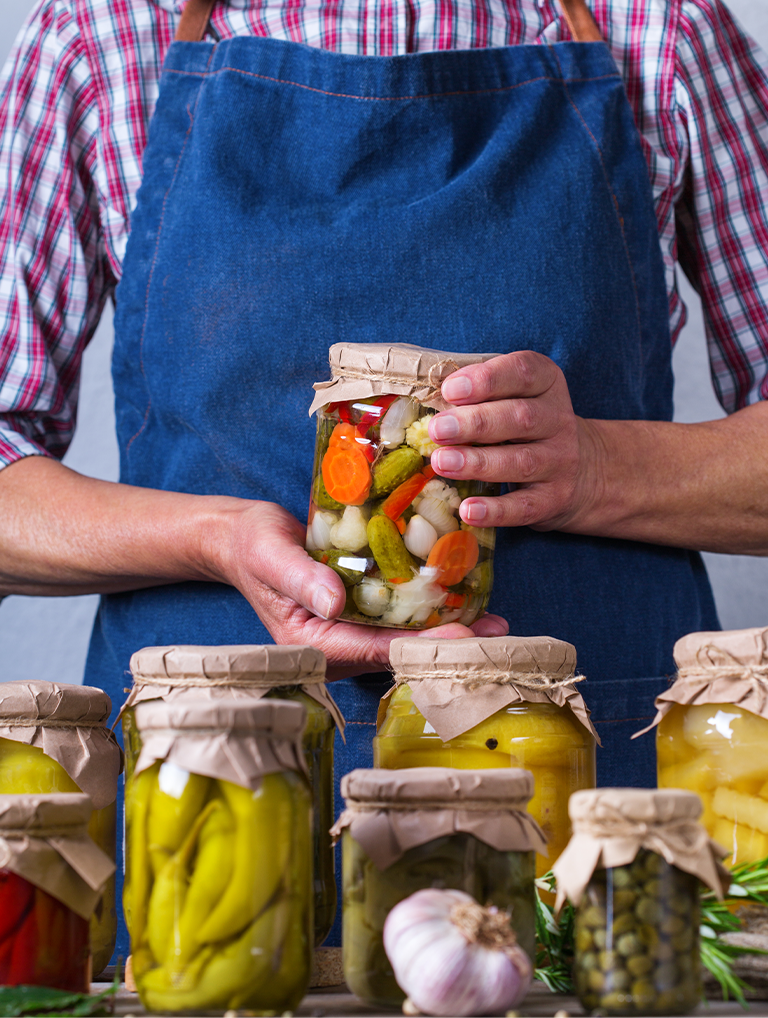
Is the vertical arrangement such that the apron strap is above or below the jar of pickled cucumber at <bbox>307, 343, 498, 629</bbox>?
above

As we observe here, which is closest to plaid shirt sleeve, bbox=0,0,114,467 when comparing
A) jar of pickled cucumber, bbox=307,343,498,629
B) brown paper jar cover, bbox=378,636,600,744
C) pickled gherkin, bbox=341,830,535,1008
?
jar of pickled cucumber, bbox=307,343,498,629

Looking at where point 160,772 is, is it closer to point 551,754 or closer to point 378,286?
point 551,754

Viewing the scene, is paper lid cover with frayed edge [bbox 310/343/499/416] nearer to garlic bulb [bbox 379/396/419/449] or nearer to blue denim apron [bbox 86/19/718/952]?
garlic bulb [bbox 379/396/419/449]

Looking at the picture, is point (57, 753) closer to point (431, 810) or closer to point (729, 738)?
point (431, 810)

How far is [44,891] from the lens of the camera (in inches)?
20.1

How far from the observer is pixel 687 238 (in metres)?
1.37

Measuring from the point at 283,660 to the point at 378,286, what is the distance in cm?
60

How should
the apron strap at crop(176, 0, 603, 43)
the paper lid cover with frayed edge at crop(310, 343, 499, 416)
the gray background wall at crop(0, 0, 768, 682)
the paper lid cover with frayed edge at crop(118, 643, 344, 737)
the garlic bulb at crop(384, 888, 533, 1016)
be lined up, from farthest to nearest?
the gray background wall at crop(0, 0, 768, 682), the apron strap at crop(176, 0, 603, 43), the paper lid cover with frayed edge at crop(310, 343, 499, 416), the paper lid cover with frayed edge at crop(118, 643, 344, 737), the garlic bulb at crop(384, 888, 533, 1016)

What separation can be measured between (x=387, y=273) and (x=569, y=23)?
432 mm

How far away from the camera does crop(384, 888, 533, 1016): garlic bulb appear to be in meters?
0.46

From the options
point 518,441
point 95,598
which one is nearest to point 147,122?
point 518,441

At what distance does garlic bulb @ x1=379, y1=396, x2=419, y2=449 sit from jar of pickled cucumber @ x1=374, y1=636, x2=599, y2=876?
0.19 metres

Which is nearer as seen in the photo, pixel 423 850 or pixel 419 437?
pixel 423 850


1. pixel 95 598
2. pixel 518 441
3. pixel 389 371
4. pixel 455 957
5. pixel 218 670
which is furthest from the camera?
pixel 95 598
